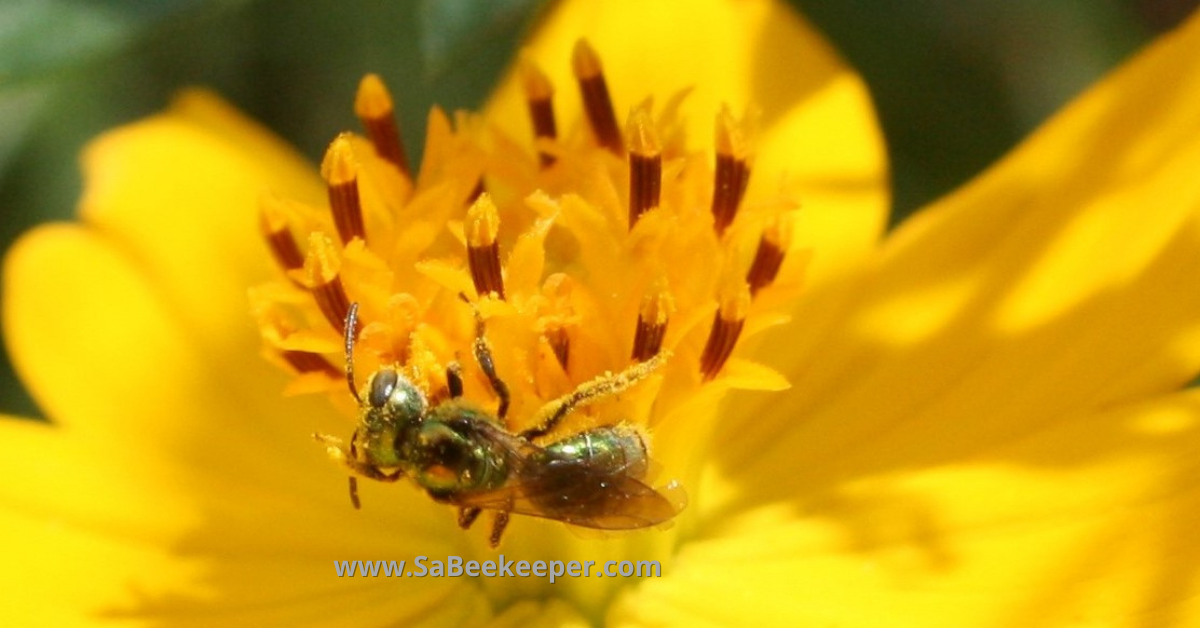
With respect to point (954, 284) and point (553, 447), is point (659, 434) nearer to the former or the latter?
point (553, 447)

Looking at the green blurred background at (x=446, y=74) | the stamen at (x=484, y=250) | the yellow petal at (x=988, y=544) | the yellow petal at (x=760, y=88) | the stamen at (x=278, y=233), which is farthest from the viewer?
the green blurred background at (x=446, y=74)

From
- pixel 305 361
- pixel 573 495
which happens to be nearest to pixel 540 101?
pixel 305 361

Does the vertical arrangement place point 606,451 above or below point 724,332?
below

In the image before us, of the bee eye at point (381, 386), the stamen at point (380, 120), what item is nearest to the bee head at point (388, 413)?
the bee eye at point (381, 386)

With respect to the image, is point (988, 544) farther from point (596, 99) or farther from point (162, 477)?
point (162, 477)

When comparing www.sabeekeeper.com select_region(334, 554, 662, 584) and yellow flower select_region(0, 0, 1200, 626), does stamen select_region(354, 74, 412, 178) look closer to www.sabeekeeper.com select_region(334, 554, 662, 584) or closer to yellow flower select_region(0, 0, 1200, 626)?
yellow flower select_region(0, 0, 1200, 626)

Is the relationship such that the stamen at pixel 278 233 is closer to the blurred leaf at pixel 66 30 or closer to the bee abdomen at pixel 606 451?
the blurred leaf at pixel 66 30
